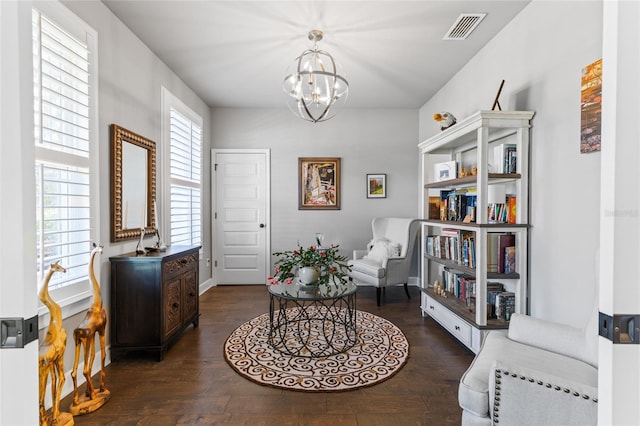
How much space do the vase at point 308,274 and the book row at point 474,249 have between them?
133cm

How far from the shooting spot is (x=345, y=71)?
12.0 ft

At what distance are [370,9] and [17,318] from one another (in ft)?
9.16

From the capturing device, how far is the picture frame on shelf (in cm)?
308

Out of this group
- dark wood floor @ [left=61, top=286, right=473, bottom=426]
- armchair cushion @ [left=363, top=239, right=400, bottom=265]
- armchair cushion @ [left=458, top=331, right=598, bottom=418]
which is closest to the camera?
armchair cushion @ [left=458, top=331, right=598, bottom=418]

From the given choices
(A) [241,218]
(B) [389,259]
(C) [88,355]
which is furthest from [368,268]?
(C) [88,355]

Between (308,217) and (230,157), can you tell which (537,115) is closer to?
(308,217)

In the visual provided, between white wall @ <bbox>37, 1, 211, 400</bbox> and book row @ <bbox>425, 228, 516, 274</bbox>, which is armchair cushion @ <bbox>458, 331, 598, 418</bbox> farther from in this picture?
white wall @ <bbox>37, 1, 211, 400</bbox>

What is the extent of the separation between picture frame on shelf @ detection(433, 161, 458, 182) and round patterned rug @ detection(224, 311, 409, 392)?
163cm

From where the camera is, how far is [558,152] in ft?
7.26

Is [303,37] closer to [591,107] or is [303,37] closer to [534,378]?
[591,107]

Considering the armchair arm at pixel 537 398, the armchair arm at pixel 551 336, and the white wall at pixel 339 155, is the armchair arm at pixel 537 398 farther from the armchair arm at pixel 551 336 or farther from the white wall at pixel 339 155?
the white wall at pixel 339 155

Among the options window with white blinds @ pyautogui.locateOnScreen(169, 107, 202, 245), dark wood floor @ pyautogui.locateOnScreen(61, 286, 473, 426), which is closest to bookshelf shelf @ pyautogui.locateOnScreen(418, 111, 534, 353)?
dark wood floor @ pyautogui.locateOnScreen(61, 286, 473, 426)

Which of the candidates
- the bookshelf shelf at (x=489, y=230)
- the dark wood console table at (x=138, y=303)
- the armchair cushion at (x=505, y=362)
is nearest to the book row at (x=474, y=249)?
the bookshelf shelf at (x=489, y=230)

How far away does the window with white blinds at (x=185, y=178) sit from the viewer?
375 centimetres
